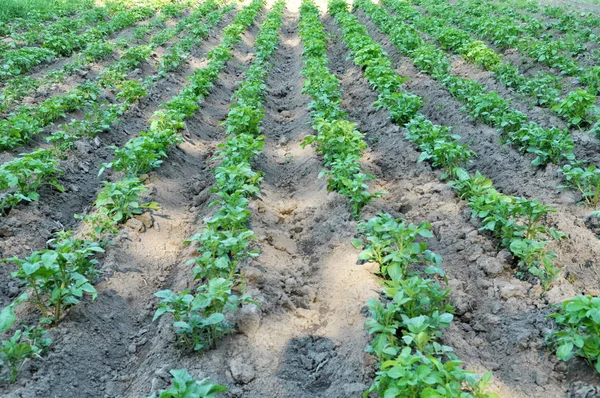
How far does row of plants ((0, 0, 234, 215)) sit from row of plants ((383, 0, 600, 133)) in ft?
21.2

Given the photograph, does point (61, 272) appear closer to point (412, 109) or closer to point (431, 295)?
point (431, 295)

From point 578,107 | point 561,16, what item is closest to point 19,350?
point 578,107

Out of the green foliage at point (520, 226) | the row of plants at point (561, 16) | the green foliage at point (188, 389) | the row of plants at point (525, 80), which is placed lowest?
the row of plants at point (561, 16)

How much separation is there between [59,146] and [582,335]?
21.3 feet

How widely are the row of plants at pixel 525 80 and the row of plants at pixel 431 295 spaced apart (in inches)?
108

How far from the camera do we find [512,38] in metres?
12.4

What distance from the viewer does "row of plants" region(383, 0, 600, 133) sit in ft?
24.7

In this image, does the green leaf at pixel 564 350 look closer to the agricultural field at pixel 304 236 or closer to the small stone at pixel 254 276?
the agricultural field at pixel 304 236

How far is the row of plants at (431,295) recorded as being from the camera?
2.97 m

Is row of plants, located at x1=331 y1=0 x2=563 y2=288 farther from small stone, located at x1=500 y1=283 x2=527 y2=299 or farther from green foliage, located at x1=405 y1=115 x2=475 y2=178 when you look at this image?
small stone, located at x1=500 y1=283 x2=527 y2=299

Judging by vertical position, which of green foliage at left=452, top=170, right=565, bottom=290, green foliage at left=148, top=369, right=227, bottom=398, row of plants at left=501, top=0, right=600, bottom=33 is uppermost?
green foliage at left=148, top=369, right=227, bottom=398

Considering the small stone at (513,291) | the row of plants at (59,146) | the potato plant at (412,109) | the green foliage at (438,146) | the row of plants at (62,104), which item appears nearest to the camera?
the small stone at (513,291)

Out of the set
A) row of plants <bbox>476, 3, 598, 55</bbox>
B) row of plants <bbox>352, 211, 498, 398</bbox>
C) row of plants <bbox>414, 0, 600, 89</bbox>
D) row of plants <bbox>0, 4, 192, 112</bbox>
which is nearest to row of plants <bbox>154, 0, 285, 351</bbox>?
row of plants <bbox>352, 211, 498, 398</bbox>

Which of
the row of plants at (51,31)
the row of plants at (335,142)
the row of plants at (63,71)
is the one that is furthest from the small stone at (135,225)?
the row of plants at (51,31)
